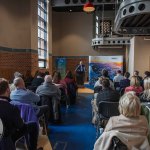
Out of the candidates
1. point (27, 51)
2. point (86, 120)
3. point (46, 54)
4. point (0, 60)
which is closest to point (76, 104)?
point (86, 120)

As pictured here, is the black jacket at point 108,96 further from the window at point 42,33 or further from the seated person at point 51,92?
the window at point 42,33

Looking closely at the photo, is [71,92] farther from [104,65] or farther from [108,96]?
[104,65]

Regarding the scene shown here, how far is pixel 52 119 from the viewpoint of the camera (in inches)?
223

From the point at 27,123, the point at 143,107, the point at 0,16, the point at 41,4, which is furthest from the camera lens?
the point at 41,4

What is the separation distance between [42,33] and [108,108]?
36.8 feet

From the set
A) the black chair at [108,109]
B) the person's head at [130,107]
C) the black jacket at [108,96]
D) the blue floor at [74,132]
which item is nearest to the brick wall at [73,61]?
the blue floor at [74,132]

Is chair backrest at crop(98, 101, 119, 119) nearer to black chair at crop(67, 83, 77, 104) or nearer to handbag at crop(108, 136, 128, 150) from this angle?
handbag at crop(108, 136, 128, 150)

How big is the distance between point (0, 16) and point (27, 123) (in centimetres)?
733

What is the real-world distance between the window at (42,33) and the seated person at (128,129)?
11855mm

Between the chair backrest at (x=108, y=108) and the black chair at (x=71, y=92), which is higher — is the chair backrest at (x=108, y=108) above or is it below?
above

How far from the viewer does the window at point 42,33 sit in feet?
45.8

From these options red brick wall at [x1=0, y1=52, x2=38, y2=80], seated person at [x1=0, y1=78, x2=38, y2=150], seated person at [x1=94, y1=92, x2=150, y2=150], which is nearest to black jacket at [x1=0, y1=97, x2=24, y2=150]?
seated person at [x1=0, y1=78, x2=38, y2=150]

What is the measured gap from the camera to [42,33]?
47.6ft

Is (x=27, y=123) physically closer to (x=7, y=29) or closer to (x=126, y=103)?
(x=126, y=103)
